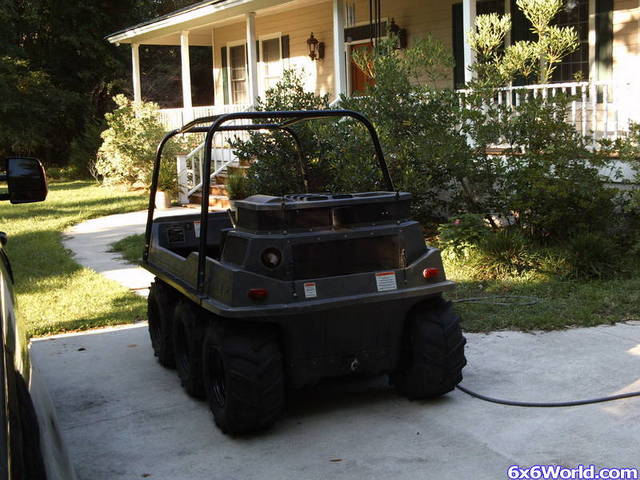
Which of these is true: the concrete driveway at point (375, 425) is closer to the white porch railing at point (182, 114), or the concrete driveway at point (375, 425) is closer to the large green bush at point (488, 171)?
the large green bush at point (488, 171)

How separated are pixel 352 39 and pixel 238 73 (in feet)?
19.5

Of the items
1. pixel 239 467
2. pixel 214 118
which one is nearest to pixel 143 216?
pixel 214 118

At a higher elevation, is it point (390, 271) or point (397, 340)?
point (390, 271)

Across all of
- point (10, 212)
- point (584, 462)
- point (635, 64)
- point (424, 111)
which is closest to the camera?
point (584, 462)

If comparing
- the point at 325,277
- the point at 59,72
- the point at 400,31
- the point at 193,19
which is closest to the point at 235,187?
the point at 400,31

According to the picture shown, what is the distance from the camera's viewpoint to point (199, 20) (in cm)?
1994

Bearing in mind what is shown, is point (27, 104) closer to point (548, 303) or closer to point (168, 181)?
point (168, 181)

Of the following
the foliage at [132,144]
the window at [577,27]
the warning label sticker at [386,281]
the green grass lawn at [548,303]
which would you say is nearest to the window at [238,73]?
the foliage at [132,144]

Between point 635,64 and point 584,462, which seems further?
point 635,64

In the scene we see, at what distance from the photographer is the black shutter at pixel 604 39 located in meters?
12.0

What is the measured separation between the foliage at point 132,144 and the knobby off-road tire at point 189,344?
13.9 meters

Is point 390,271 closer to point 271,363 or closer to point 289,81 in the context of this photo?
point 271,363

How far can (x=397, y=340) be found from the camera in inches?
193

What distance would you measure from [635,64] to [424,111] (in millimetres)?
4156
